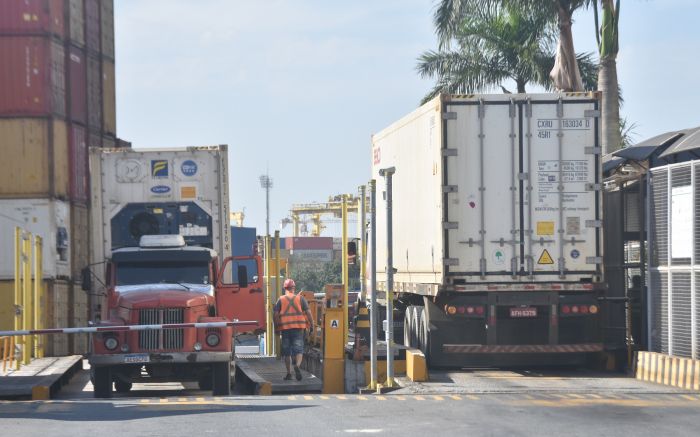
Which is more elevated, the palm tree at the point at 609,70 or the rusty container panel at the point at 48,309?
the palm tree at the point at 609,70

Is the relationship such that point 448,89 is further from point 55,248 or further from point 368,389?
point 368,389

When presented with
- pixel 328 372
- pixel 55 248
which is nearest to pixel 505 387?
pixel 328 372

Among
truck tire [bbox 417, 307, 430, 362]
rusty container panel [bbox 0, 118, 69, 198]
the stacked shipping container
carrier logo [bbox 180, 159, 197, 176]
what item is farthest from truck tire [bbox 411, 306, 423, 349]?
rusty container panel [bbox 0, 118, 69, 198]

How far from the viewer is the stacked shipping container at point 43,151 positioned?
97.7 ft

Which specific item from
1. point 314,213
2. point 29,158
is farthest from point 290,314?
point 314,213

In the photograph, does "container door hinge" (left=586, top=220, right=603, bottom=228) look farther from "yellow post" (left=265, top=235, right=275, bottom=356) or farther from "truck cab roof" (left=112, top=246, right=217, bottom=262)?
"yellow post" (left=265, top=235, right=275, bottom=356)

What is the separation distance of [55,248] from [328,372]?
1142cm

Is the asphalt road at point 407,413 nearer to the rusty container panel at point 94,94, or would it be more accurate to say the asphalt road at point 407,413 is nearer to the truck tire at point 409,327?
the truck tire at point 409,327

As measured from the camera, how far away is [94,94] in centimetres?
3319

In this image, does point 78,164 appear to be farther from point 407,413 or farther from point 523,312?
point 407,413

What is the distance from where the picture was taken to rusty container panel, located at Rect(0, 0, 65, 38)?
29984 millimetres

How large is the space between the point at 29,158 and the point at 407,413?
698 inches

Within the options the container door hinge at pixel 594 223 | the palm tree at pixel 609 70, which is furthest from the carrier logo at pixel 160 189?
the palm tree at pixel 609 70

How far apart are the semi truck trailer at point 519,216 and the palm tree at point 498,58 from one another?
2100 cm
